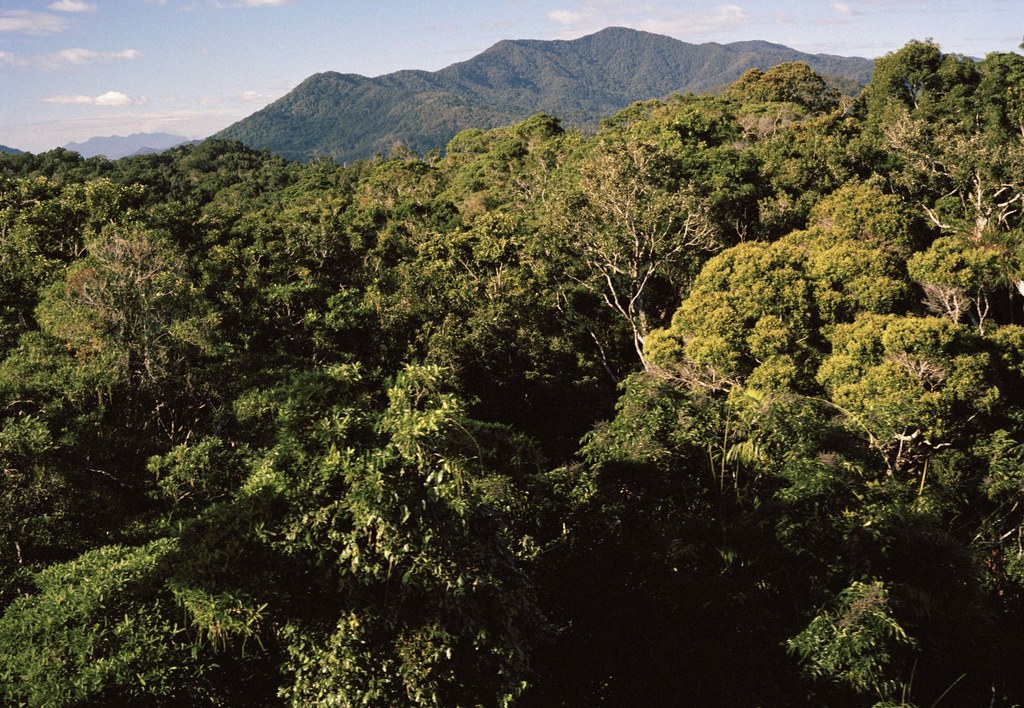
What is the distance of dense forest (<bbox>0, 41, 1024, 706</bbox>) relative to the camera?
517 cm

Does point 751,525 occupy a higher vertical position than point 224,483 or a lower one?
lower

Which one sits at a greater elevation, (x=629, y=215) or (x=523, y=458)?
(x=629, y=215)

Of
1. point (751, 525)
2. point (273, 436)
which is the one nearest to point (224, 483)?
point (273, 436)

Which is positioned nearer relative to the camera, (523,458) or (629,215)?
(523,458)

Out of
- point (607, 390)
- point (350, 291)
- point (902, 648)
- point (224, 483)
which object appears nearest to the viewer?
point (902, 648)

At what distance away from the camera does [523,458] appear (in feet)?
27.0

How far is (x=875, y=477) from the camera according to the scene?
8.62 m

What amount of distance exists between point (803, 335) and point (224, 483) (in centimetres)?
1140

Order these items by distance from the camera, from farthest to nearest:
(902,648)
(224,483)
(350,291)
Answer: (350,291)
(224,483)
(902,648)

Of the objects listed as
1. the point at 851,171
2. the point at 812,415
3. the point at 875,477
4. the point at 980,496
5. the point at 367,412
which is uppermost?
the point at 851,171

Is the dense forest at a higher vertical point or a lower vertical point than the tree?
lower

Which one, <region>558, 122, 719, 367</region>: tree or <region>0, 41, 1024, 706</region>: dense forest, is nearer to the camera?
<region>0, 41, 1024, 706</region>: dense forest

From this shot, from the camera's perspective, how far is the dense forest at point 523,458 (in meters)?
5.17

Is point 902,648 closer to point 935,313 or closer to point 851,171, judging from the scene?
point 935,313
